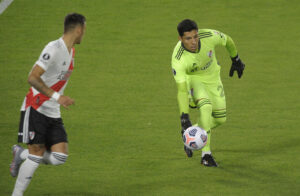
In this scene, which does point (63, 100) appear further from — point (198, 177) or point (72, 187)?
point (198, 177)

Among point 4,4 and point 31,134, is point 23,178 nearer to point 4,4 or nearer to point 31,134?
point 31,134

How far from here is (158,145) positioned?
1065cm

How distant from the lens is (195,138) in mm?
8891

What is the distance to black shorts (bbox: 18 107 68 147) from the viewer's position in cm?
786

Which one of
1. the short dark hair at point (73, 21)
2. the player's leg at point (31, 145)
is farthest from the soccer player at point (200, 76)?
the player's leg at point (31, 145)

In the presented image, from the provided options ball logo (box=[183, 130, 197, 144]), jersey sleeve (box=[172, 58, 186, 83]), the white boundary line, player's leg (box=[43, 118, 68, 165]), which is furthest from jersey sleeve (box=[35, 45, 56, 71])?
the white boundary line

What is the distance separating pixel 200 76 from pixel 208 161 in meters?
1.32

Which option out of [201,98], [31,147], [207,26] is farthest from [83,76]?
[31,147]

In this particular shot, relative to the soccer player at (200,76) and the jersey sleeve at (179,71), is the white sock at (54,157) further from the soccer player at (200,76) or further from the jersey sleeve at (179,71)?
the jersey sleeve at (179,71)

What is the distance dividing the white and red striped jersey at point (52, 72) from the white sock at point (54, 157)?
0.49 metres

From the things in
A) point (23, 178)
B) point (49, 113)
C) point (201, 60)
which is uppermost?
point (201, 60)

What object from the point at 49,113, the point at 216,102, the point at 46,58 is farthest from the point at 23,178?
the point at 216,102

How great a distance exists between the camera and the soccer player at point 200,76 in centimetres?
910

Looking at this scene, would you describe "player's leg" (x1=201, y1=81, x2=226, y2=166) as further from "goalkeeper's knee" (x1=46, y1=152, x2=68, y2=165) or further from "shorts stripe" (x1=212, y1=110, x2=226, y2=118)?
"goalkeeper's knee" (x1=46, y1=152, x2=68, y2=165)
